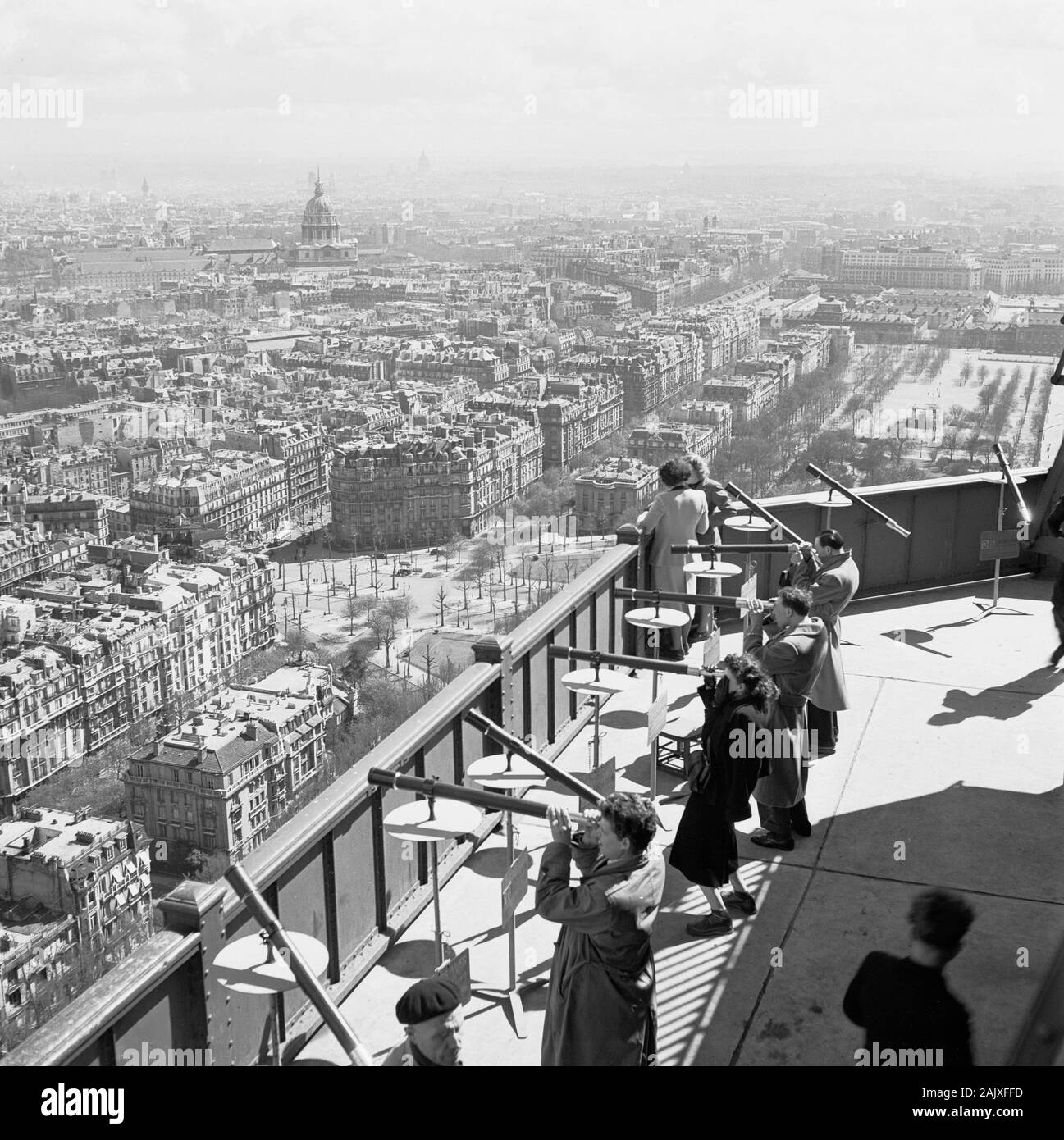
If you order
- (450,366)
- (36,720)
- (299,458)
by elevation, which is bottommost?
(36,720)

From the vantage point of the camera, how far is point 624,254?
515ft

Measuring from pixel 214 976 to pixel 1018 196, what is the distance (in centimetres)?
14387

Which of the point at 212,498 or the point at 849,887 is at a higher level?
the point at 849,887

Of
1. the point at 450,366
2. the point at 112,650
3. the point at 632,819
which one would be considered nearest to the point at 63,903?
the point at 112,650

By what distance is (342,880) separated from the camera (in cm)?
399

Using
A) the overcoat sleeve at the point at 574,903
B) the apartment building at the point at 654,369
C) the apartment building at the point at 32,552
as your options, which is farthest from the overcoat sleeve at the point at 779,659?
the apartment building at the point at 654,369

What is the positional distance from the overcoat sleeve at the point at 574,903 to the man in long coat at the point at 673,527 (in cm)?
348

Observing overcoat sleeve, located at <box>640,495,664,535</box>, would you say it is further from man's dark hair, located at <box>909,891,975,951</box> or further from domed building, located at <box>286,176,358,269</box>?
domed building, located at <box>286,176,358,269</box>

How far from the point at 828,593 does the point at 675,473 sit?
1.39 metres

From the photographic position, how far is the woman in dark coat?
383 centimetres

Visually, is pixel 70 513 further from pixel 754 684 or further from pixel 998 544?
pixel 754 684

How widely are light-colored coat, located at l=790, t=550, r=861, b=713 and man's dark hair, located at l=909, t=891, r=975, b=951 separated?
228 cm

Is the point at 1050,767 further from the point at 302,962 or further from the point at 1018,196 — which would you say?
the point at 1018,196
